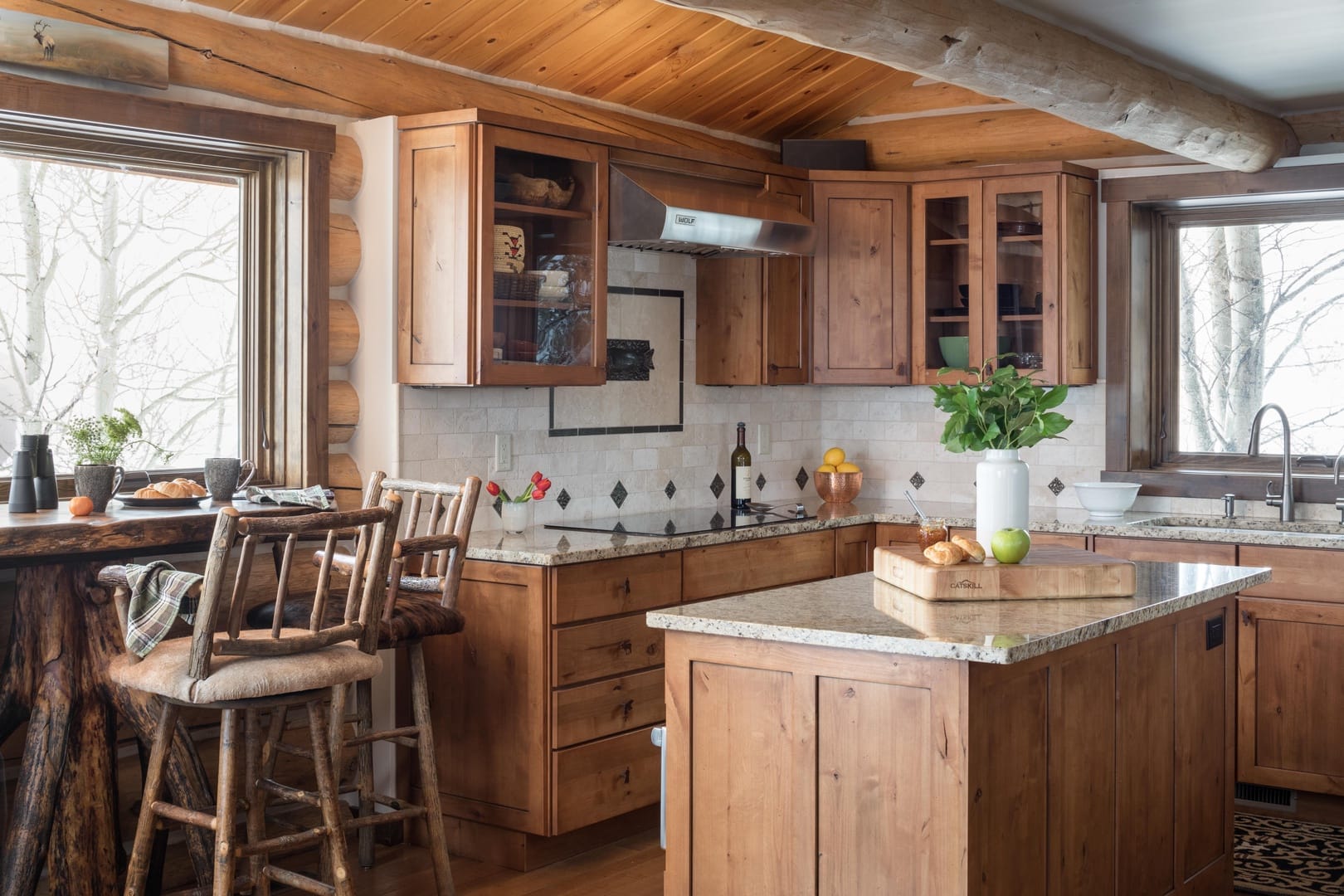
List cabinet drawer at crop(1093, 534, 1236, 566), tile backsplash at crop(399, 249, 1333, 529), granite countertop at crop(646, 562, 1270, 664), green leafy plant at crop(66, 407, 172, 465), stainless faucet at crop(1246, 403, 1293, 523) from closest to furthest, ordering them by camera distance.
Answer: granite countertop at crop(646, 562, 1270, 664) < green leafy plant at crop(66, 407, 172, 465) < tile backsplash at crop(399, 249, 1333, 529) < cabinet drawer at crop(1093, 534, 1236, 566) < stainless faucet at crop(1246, 403, 1293, 523)

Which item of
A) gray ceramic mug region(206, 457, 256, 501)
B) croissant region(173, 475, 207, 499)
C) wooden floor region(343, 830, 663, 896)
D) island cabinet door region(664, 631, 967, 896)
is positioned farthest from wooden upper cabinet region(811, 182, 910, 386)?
island cabinet door region(664, 631, 967, 896)

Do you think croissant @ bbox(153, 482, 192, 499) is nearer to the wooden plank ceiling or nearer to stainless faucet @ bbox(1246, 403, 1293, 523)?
the wooden plank ceiling

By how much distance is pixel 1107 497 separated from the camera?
5.59 m

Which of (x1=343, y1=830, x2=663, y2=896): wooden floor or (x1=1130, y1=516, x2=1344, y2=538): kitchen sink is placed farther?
(x1=1130, y1=516, x2=1344, y2=538): kitchen sink

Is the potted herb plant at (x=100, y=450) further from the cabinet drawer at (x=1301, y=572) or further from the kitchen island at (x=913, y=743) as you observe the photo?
the cabinet drawer at (x=1301, y=572)

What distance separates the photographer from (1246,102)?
5.49 meters

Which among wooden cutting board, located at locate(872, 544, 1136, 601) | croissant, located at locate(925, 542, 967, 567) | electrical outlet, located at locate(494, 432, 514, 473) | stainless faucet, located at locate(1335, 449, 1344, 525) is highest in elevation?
electrical outlet, located at locate(494, 432, 514, 473)

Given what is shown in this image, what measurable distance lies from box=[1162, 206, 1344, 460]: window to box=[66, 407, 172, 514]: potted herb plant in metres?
4.22

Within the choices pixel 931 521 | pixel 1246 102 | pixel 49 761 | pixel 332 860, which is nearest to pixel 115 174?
pixel 49 761

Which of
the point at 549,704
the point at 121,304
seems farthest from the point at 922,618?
the point at 121,304

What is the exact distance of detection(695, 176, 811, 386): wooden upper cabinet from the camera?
225 inches

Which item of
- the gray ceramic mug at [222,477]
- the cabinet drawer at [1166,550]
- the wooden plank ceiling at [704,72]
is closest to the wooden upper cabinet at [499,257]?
the wooden plank ceiling at [704,72]

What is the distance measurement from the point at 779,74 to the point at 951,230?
0.95 meters

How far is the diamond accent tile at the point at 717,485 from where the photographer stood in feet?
19.6
